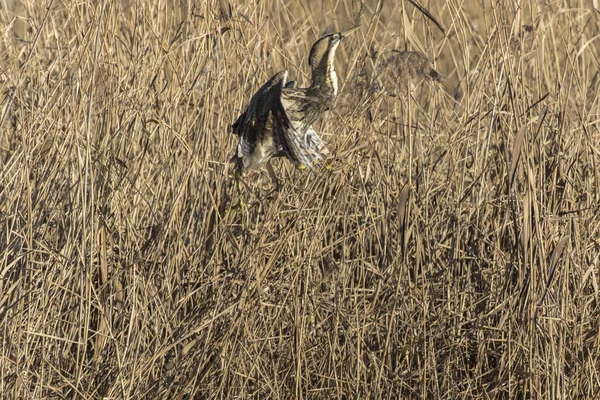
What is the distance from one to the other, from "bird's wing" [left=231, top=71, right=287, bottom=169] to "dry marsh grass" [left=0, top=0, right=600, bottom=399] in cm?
15

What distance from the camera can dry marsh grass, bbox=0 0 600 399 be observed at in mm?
2262

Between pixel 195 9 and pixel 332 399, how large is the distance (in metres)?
1.20

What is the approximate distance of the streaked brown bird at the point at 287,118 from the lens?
223cm

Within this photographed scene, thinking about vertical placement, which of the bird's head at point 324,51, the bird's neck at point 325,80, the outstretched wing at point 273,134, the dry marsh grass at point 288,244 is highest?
the bird's head at point 324,51

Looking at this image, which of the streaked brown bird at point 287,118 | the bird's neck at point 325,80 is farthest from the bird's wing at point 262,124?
the bird's neck at point 325,80

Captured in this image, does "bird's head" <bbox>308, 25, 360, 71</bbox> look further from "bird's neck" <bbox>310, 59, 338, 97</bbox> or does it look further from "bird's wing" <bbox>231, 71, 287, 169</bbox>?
"bird's wing" <bbox>231, 71, 287, 169</bbox>

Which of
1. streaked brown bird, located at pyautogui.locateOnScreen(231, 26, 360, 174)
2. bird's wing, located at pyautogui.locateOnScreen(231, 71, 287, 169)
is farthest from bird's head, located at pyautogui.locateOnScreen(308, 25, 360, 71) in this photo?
bird's wing, located at pyautogui.locateOnScreen(231, 71, 287, 169)

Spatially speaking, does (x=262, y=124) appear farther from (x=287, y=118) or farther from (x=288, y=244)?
(x=288, y=244)

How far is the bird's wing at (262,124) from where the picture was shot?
7.38 feet

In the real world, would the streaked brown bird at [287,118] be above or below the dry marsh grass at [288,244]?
above

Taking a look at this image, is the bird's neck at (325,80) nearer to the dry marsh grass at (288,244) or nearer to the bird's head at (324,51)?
the bird's head at (324,51)

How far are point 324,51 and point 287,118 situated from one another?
0.25 m

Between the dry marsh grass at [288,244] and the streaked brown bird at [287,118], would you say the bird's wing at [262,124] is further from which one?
the dry marsh grass at [288,244]

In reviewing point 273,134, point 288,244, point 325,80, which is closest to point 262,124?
point 273,134
